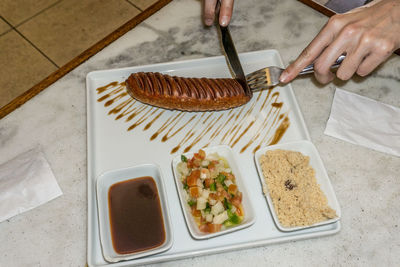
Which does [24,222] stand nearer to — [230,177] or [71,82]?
[71,82]

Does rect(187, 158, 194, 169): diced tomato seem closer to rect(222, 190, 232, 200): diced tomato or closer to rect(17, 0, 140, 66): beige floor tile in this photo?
rect(222, 190, 232, 200): diced tomato

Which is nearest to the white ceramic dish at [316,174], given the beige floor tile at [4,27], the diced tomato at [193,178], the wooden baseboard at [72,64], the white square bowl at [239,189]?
the white square bowl at [239,189]

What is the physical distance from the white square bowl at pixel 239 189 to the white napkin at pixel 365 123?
689 millimetres

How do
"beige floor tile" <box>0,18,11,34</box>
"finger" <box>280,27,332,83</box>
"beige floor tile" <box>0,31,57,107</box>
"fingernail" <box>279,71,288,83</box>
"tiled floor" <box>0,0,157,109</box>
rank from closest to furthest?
"finger" <box>280,27,332,83</box> < "fingernail" <box>279,71,288,83</box> < "beige floor tile" <box>0,31,57,107</box> < "tiled floor" <box>0,0,157,109</box> < "beige floor tile" <box>0,18,11,34</box>

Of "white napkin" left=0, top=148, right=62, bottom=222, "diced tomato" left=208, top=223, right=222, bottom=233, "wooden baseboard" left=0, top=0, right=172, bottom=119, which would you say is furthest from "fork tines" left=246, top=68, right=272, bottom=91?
"white napkin" left=0, top=148, right=62, bottom=222

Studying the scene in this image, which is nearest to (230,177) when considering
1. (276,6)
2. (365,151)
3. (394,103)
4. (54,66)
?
(365,151)

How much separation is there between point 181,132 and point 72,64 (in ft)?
3.10

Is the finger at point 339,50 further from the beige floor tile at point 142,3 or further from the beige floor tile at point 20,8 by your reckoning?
the beige floor tile at point 20,8

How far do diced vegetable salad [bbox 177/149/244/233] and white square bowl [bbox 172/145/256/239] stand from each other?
22mm

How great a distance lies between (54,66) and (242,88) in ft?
6.97

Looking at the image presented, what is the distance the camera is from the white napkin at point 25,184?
200 centimetres

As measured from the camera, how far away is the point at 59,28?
3.69 meters

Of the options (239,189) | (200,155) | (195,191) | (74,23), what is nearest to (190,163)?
(200,155)

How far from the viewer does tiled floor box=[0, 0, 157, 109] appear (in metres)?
3.40
